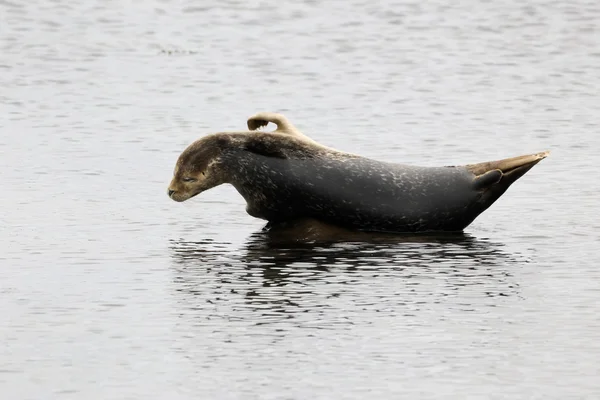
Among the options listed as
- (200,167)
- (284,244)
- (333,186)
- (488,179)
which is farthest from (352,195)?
(200,167)

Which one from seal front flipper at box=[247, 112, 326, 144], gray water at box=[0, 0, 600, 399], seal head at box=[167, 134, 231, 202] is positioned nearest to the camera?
gray water at box=[0, 0, 600, 399]

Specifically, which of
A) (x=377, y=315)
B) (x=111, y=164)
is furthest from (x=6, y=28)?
(x=377, y=315)

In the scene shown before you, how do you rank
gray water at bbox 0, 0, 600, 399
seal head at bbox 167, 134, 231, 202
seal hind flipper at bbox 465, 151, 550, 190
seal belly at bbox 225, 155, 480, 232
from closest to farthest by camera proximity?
1. gray water at bbox 0, 0, 600, 399
2. seal belly at bbox 225, 155, 480, 232
3. seal head at bbox 167, 134, 231, 202
4. seal hind flipper at bbox 465, 151, 550, 190

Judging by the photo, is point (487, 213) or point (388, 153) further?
point (388, 153)

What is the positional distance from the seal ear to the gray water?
A: 2.52 feet

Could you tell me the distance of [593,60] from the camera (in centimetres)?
2984

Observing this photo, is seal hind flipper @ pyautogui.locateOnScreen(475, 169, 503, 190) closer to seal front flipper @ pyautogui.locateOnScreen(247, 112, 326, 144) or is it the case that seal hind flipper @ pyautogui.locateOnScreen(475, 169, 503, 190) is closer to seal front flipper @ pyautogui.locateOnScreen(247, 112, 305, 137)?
seal front flipper @ pyautogui.locateOnScreen(247, 112, 326, 144)

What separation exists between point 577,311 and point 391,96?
43.3 feet

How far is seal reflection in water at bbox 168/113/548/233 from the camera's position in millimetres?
16281

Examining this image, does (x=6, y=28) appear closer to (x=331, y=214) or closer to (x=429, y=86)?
(x=429, y=86)

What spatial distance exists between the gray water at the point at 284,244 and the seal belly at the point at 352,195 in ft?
1.11

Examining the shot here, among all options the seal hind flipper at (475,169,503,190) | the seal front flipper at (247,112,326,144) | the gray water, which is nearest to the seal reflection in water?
the seal hind flipper at (475,169,503,190)

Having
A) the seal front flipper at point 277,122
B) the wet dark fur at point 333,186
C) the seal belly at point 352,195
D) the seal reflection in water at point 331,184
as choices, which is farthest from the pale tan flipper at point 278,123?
the seal belly at point 352,195

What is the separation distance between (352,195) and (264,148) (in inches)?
36.1
